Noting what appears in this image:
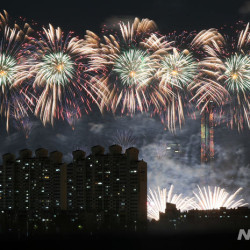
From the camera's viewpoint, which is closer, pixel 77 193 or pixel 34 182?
pixel 77 193

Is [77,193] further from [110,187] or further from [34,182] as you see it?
[34,182]

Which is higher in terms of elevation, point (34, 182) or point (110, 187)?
point (34, 182)

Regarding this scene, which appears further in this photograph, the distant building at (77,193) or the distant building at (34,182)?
the distant building at (34,182)

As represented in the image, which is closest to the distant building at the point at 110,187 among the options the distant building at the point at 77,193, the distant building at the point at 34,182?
the distant building at the point at 77,193

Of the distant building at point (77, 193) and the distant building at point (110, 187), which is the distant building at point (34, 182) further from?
the distant building at point (110, 187)

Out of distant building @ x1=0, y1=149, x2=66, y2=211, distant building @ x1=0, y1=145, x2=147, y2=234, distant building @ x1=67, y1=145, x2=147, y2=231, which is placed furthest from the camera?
distant building @ x1=0, y1=149, x2=66, y2=211

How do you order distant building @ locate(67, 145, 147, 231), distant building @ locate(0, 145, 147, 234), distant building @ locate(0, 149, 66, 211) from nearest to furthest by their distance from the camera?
distant building @ locate(67, 145, 147, 231) < distant building @ locate(0, 145, 147, 234) < distant building @ locate(0, 149, 66, 211)

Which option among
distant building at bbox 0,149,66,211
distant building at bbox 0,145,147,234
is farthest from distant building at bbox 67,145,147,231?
distant building at bbox 0,149,66,211

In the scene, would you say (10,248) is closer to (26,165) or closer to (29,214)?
(29,214)

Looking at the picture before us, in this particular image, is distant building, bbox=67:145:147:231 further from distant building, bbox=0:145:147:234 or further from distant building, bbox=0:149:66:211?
distant building, bbox=0:149:66:211

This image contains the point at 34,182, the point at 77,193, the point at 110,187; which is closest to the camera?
the point at 110,187

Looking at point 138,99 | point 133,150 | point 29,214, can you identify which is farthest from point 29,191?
point 138,99

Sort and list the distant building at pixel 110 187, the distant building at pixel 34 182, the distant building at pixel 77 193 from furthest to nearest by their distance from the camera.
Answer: the distant building at pixel 34 182 → the distant building at pixel 77 193 → the distant building at pixel 110 187

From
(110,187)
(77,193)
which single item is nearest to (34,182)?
(77,193)
